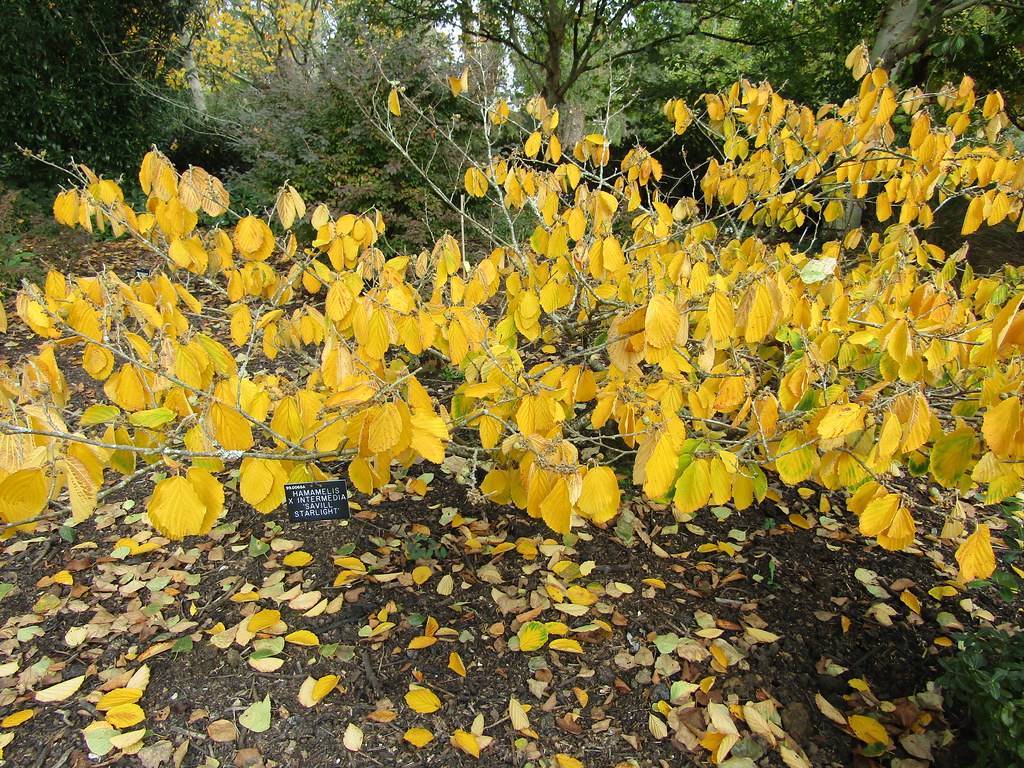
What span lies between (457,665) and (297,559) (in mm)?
704

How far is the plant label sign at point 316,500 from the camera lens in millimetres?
1505

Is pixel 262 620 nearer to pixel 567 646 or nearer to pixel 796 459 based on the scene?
pixel 567 646

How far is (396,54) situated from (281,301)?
391cm

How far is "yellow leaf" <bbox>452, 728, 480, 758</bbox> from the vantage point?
152 cm

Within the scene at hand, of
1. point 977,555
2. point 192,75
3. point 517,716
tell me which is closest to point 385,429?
point 977,555

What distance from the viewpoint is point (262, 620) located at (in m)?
1.82

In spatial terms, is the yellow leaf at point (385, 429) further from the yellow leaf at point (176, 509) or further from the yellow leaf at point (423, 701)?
the yellow leaf at point (423, 701)

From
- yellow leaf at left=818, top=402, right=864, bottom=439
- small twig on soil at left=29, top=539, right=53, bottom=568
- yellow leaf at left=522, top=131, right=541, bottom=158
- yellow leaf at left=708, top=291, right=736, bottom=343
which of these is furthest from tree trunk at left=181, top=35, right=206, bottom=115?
yellow leaf at left=818, top=402, right=864, bottom=439

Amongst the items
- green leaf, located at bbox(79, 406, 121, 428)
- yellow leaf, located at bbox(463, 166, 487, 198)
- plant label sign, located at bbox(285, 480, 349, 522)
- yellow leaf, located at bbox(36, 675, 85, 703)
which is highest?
yellow leaf, located at bbox(463, 166, 487, 198)

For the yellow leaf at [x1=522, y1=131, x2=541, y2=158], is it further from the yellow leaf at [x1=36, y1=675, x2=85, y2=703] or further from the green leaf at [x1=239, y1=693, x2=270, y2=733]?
the yellow leaf at [x1=36, y1=675, x2=85, y2=703]

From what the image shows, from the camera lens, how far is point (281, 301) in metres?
1.88

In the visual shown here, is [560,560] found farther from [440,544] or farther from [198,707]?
[198,707]

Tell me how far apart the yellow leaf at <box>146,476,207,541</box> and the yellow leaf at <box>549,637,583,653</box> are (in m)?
1.20

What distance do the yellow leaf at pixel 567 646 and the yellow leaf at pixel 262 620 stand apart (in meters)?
0.83
